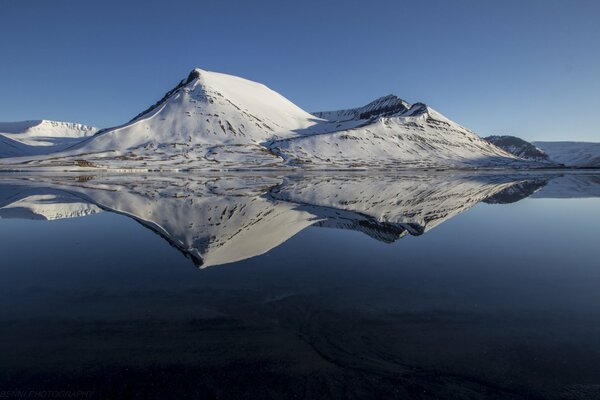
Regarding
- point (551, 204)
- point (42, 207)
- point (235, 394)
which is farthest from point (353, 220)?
point (42, 207)

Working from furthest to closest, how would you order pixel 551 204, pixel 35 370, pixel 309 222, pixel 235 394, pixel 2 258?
pixel 551 204
pixel 309 222
pixel 2 258
pixel 35 370
pixel 235 394

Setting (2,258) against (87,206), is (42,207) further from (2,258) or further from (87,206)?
(2,258)

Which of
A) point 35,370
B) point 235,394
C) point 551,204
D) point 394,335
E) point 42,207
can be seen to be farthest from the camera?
point 551,204

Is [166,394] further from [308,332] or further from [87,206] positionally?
[87,206]

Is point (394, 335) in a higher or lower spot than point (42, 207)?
lower

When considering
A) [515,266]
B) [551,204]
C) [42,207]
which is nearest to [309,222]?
[515,266]

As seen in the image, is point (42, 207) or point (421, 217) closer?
point (421, 217)
